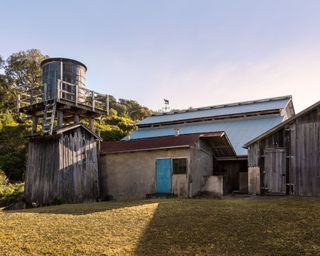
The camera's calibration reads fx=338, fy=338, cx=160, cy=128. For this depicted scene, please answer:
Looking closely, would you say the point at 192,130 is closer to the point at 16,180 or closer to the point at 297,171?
the point at 297,171

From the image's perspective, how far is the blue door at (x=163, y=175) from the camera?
64.2 feet

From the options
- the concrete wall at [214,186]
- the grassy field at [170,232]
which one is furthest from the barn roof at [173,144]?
the grassy field at [170,232]

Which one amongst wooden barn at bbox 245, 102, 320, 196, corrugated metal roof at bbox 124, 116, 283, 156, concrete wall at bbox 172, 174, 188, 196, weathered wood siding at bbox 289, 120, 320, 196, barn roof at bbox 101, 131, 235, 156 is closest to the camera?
weathered wood siding at bbox 289, 120, 320, 196

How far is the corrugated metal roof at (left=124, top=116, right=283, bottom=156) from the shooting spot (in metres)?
24.6

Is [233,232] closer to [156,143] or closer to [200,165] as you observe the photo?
[200,165]

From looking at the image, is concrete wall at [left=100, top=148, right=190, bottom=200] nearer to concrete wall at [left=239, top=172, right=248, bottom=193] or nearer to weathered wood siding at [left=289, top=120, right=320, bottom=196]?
weathered wood siding at [left=289, top=120, right=320, bottom=196]

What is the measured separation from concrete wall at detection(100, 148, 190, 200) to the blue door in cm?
24

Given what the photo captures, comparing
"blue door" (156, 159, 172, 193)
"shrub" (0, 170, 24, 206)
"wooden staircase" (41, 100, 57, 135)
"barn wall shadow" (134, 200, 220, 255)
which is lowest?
"shrub" (0, 170, 24, 206)

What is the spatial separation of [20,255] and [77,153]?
13.2m

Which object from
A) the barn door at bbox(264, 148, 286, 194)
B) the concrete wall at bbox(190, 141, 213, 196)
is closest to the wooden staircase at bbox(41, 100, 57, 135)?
the concrete wall at bbox(190, 141, 213, 196)

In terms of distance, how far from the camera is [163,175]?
777 inches

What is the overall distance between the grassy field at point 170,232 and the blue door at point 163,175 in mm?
7085

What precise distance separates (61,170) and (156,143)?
5.73 meters

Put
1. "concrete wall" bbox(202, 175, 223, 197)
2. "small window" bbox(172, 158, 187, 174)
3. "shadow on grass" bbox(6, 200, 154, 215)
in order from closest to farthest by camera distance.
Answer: "shadow on grass" bbox(6, 200, 154, 215)
"concrete wall" bbox(202, 175, 223, 197)
"small window" bbox(172, 158, 187, 174)
